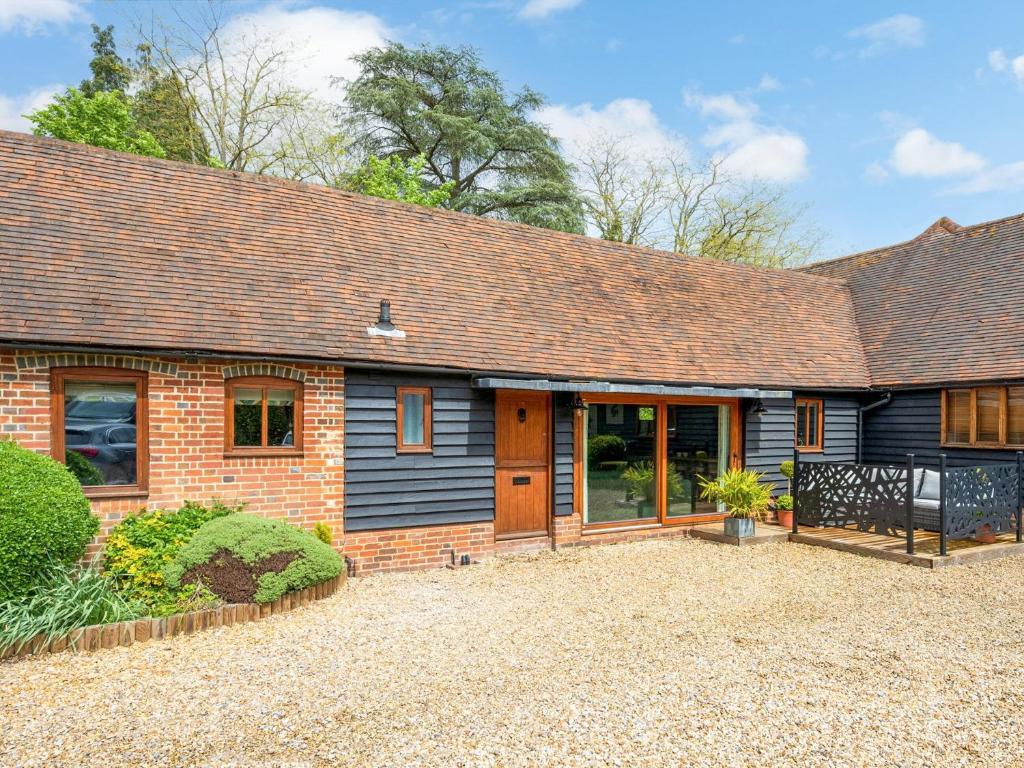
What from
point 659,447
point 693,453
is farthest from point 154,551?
point 693,453

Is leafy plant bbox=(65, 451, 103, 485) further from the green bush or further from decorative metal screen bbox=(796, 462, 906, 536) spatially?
decorative metal screen bbox=(796, 462, 906, 536)

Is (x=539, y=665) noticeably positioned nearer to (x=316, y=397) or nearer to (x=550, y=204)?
(x=316, y=397)

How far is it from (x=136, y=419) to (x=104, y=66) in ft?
84.7

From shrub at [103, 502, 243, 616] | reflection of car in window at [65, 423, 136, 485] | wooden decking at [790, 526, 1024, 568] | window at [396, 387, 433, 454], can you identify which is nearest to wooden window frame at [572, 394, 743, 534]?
wooden decking at [790, 526, 1024, 568]

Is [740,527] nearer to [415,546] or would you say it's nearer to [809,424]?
[809,424]

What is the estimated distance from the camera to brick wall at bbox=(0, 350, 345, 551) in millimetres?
7125

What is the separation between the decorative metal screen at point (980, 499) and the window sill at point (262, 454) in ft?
28.1

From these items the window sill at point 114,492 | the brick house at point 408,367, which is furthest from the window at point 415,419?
the window sill at point 114,492

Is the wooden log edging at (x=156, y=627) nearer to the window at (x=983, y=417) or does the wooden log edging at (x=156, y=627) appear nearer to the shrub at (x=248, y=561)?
the shrub at (x=248, y=561)

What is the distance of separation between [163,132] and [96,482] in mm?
18862

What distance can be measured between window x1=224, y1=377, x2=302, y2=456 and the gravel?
6.32 ft

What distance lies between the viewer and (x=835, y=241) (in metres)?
31.7

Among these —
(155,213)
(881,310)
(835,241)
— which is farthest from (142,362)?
(835,241)

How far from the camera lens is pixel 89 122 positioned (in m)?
20.6
